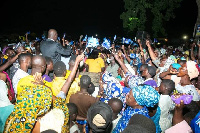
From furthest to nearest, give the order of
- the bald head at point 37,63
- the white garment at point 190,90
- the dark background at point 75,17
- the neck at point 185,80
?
the dark background at point 75,17 < the neck at point 185,80 < the white garment at point 190,90 < the bald head at point 37,63

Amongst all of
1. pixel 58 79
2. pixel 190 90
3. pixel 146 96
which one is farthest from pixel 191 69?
pixel 58 79

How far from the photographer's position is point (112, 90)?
10.4 feet

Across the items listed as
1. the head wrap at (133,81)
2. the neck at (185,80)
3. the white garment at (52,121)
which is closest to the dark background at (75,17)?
the head wrap at (133,81)

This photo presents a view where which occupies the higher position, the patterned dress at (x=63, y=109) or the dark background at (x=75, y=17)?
the dark background at (x=75, y=17)

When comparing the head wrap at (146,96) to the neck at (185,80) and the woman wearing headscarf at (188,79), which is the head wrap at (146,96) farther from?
the neck at (185,80)

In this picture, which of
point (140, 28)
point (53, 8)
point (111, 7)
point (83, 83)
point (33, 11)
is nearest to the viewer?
point (83, 83)

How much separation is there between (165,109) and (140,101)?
1271mm

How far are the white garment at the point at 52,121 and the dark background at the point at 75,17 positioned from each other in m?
22.2

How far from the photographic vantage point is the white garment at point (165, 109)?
10.4ft

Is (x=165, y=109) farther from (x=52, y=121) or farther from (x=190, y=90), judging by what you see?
(x=52, y=121)

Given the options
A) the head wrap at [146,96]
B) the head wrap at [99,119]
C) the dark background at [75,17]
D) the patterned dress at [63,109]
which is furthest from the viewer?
the dark background at [75,17]

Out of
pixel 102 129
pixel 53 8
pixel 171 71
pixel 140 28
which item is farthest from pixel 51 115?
pixel 53 8

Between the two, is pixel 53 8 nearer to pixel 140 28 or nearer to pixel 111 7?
pixel 111 7

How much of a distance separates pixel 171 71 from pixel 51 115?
9.86 ft
